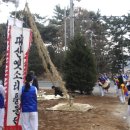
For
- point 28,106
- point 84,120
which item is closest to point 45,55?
point 84,120

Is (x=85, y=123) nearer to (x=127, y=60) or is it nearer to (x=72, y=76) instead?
(x=72, y=76)

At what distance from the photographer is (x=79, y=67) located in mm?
28016

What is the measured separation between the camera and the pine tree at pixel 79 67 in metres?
27.7

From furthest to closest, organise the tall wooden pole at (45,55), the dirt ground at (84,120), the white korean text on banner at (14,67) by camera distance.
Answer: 1. the tall wooden pole at (45,55)
2. the dirt ground at (84,120)
3. the white korean text on banner at (14,67)

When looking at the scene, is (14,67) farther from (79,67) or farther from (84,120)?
(79,67)

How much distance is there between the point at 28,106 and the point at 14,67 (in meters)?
1.10

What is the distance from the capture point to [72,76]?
2781cm

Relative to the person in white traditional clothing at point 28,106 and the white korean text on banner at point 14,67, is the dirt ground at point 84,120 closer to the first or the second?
the person in white traditional clothing at point 28,106

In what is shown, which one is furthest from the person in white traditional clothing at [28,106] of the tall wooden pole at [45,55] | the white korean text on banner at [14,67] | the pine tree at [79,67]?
the pine tree at [79,67]

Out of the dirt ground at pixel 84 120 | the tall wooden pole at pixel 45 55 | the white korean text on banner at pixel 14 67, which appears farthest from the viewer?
the tall wooden pole at pixel 45 55

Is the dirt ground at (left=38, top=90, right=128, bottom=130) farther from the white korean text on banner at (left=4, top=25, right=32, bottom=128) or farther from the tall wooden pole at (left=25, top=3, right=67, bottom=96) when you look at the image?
the white korean text on banner at (left=4, top=25, right=32, bottom=128)

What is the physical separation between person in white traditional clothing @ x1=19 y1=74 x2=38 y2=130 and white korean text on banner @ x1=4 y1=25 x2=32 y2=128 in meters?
0.17

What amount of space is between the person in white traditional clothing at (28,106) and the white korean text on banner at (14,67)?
17cm

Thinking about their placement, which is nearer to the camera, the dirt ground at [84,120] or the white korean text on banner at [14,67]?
the white korean text on banner at [14,67]
